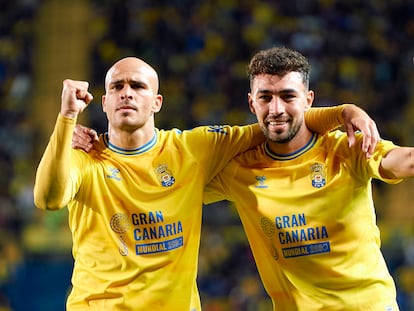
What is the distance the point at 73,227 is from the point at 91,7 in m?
11.1

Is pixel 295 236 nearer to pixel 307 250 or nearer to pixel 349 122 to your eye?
pixel 307 250

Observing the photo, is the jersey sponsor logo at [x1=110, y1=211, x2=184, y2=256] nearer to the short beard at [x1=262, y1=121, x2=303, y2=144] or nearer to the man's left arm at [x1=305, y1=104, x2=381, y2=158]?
the short beard at [x1=262, y1=121, x2=303, y2=144]

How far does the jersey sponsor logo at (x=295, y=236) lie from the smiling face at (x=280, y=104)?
48 centimetres

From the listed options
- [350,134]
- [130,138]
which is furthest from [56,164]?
[350,134]

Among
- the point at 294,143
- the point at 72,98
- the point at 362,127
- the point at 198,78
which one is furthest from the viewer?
the point at 198,78

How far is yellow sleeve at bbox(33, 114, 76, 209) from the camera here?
412 centimetres

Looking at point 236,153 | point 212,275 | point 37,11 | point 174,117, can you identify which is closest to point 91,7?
point 37,11

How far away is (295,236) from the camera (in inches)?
184

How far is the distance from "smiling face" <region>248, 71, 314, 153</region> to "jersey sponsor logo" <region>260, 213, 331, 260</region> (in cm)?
48

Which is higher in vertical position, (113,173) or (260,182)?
(113,173)

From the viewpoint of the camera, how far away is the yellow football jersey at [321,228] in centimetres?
459

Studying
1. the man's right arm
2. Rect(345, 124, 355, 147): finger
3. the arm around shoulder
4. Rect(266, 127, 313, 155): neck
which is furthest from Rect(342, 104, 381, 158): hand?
the man's right arm

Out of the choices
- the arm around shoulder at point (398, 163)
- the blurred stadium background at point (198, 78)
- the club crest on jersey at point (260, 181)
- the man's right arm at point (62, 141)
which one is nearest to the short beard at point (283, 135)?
the club crest on jersey at point (260, 181)

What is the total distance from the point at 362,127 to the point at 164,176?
123 cm
